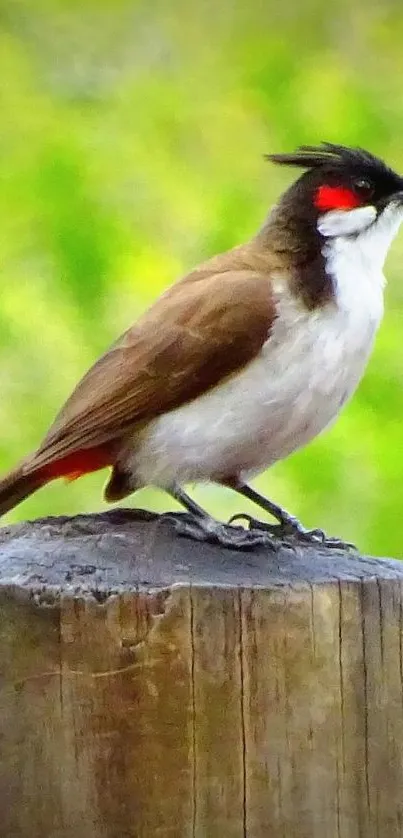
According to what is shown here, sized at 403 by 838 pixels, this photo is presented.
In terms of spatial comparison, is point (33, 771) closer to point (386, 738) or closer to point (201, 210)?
point (386, 738)

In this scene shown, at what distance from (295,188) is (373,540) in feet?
2.28

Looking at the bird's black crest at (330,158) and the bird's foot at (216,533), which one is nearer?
the bird's foot at (216,533)

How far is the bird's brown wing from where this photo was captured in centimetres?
228

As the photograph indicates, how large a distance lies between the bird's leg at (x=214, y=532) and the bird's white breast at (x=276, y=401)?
0.11 meters

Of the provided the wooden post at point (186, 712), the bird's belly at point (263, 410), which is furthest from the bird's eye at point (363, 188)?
the wooden post at point (186, 712)

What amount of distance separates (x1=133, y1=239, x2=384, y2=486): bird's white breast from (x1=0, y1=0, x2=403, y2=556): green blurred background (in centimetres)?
35

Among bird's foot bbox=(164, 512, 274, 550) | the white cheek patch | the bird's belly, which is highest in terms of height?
the white cheek patch

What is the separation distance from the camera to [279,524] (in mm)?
2494

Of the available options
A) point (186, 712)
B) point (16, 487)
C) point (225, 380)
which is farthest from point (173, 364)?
point (186, 712)

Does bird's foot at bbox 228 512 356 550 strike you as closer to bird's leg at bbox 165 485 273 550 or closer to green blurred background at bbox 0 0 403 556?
bird's leg at bbox 165 485 273 550

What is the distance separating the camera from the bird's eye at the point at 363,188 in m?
2.56

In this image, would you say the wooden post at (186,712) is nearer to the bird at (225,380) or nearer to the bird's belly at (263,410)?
the bird at (225,380)

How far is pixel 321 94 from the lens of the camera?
3037mm

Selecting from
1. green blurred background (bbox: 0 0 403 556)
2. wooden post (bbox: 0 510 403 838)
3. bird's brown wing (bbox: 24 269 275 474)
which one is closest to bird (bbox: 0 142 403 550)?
bird's brown wing (bbox: 24 269 275 474)
